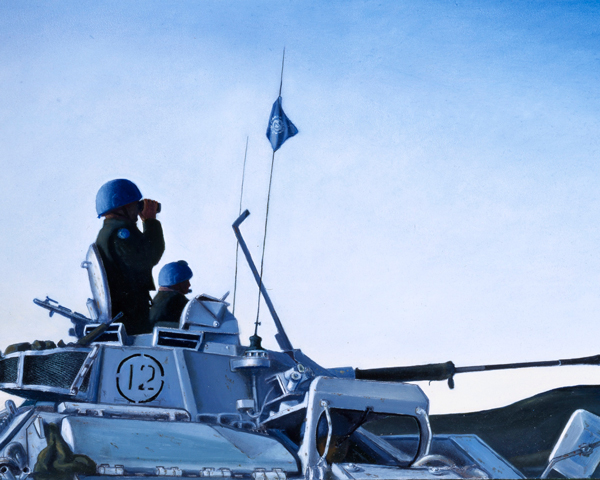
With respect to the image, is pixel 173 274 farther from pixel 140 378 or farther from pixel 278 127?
pixel 278 127

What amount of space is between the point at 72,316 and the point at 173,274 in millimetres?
1535

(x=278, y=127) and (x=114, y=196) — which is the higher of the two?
(x=278, y=127)

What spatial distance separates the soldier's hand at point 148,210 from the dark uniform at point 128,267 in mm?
312

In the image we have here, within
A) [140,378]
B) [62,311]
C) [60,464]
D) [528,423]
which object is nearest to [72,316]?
[62,311]

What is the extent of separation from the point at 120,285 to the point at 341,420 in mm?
2723

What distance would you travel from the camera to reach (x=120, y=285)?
7.56 meters

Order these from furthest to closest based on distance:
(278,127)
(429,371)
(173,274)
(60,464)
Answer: (278,127) < (429,371) < (173,274) < (60,464)

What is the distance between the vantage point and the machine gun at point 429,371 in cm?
956

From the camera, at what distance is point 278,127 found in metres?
10.0

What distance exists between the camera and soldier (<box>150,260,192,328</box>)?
317 inches

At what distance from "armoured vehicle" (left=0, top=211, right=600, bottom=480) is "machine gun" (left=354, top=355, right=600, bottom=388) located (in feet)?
4.11

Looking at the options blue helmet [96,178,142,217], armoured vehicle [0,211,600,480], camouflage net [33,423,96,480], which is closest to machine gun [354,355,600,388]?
armoured vehicle [0,211,600,480]

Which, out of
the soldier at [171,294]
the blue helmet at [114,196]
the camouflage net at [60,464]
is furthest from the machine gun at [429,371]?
the camouflage net at [60,464]

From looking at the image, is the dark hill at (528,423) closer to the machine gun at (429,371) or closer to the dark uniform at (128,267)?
the machine gun at (429,371)
